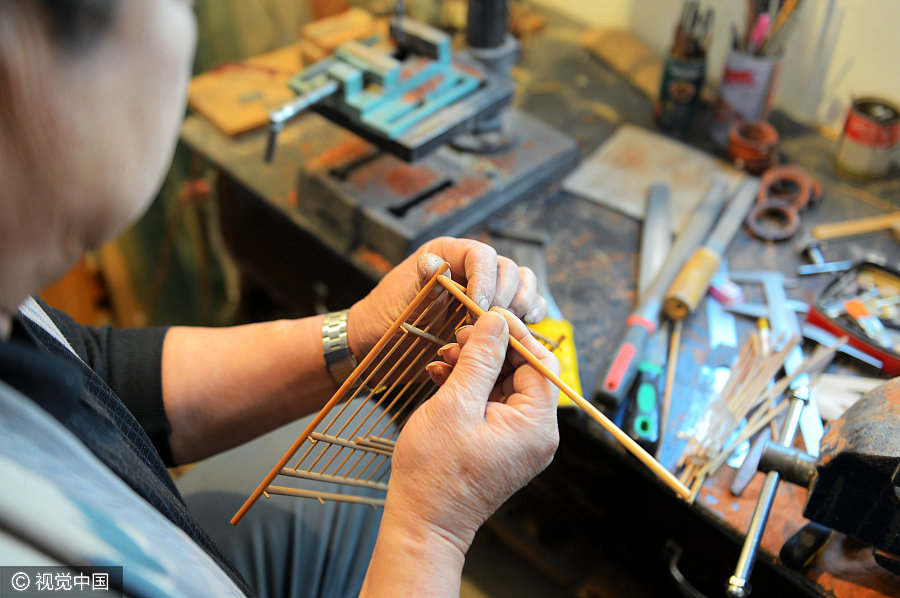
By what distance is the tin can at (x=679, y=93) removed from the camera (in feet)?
6.36

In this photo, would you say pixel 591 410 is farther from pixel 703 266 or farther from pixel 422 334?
pixel 703 266

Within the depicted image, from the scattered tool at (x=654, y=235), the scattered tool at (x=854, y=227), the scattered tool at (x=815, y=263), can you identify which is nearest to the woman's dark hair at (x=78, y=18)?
the scattered tool at (x=654, y=235)

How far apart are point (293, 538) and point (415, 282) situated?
493mm

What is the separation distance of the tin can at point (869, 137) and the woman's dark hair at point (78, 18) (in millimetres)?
1798

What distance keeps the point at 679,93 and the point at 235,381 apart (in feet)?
4.73

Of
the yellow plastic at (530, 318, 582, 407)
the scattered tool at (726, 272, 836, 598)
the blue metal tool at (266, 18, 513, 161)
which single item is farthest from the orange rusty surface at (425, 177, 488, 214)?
the scattered tool at (726, 272, 836, 598)

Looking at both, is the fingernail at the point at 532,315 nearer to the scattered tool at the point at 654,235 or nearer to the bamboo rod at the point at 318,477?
the bamboo rod at the point at 318,477

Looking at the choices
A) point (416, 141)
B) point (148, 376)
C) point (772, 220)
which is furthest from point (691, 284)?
point (148, 376)

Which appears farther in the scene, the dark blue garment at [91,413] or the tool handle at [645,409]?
the tool handle at [645,409]

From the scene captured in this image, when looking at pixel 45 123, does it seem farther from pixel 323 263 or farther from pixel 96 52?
pixel 323 263

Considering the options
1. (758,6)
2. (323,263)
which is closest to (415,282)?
(323,263)

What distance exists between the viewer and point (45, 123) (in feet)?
1.98

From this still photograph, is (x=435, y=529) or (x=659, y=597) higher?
(x=435, y=529)

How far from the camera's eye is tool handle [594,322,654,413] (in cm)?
132
